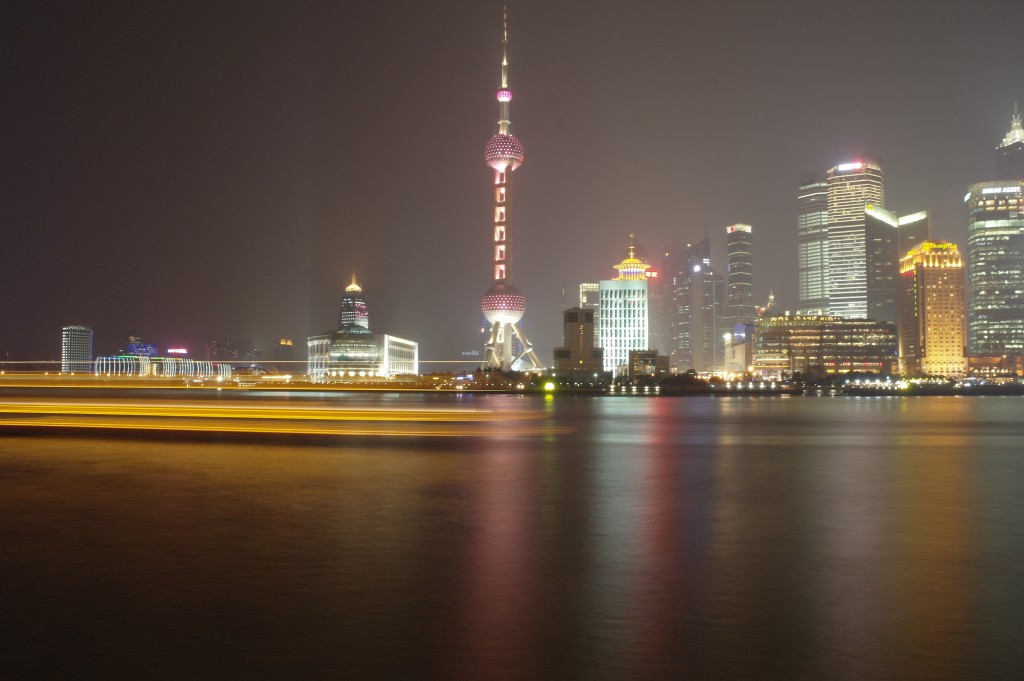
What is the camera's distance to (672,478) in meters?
13.7

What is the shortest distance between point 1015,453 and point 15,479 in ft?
72.5

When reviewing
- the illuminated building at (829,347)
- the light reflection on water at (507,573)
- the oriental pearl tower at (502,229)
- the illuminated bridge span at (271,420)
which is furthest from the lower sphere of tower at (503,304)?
the light reflection on water at (507,573)

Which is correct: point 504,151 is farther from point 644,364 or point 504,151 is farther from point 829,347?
point 829,347

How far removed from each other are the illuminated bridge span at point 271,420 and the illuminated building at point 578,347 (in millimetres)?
129348

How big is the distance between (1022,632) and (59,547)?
341 inches

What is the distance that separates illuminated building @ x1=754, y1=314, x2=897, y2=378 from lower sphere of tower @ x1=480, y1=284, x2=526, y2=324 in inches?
2433

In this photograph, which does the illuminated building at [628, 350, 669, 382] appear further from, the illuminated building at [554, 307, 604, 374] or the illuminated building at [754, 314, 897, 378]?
the illuminated building at [754, 314, 897, 378]

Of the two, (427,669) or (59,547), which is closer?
(427,669)

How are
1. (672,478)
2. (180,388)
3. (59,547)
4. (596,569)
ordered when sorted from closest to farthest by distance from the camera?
(596,569) < (59,547) < (672,478) < (180,388)

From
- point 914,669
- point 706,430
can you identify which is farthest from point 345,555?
point 706,430

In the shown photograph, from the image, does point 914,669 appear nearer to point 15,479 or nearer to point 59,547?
point 59,547

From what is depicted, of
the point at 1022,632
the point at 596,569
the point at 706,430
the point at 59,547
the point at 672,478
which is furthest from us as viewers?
the point at 706,430

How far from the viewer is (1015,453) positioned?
19.0 metres

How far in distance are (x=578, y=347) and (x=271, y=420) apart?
465 ft
